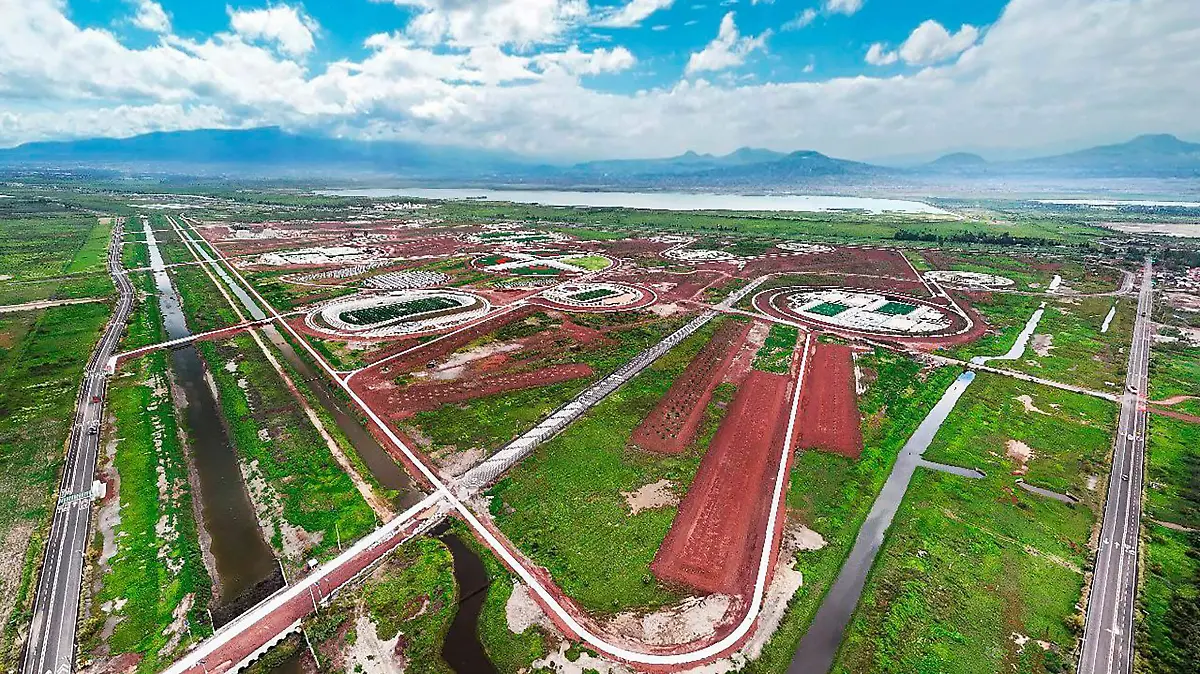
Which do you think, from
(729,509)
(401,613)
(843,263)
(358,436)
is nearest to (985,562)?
(729,509)

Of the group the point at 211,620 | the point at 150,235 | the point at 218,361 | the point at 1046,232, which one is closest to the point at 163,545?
the point at 211,620

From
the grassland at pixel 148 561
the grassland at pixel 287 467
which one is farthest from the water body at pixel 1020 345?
the grassland at pixel 148 561

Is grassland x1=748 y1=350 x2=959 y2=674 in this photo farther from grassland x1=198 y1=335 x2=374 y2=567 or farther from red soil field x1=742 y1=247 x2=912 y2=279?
red soil field x1=742 y1=247 x2=912 y2=279

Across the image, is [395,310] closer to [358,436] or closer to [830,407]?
Answer: [358,436]

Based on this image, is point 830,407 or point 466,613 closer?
Result: point 466,613

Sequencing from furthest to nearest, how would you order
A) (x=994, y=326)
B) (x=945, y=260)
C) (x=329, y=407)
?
1. (x=945, y=260)
2. (x=994, y=326)
3. (x=329, y=407)

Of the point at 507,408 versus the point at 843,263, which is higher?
the point at 843,263

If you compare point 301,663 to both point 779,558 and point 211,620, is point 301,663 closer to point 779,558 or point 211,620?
point 211,620
